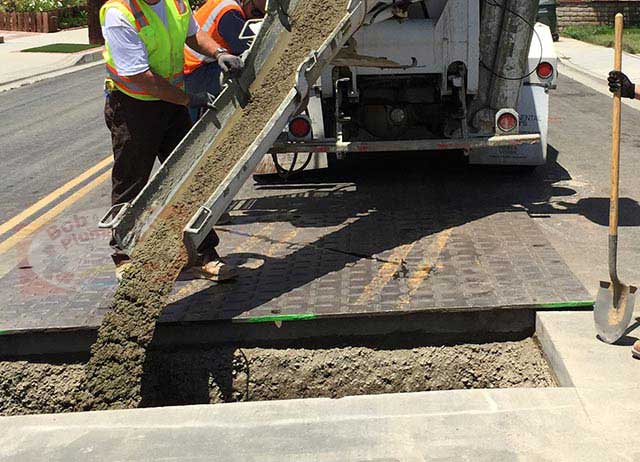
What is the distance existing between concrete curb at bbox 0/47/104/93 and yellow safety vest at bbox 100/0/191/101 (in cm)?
1497

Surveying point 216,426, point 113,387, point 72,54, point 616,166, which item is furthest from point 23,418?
point 72,54

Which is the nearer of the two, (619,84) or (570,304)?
(619,84)

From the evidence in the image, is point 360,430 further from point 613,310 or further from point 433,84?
point 433,84

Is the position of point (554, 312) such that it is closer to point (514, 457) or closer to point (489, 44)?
point (514, 457)

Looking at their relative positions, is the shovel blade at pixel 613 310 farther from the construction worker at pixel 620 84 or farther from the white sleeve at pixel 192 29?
the white sleeve at pixel 192 29

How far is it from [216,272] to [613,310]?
2371 millimetres

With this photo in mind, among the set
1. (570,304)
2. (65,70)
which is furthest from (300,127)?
(65,70)

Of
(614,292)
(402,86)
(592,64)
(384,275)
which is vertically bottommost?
(592,64)

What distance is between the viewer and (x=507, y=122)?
6805mm

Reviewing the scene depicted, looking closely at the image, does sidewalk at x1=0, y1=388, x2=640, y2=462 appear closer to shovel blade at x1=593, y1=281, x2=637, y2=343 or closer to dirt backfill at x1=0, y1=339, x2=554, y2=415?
shovel blade at x1=593, y1=281, x2=637, y2=343

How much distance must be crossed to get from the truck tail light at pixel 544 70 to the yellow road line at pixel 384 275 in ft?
8.09

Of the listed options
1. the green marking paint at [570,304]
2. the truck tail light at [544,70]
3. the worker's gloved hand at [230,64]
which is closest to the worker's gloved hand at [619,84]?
the green marking paint at [570,304]

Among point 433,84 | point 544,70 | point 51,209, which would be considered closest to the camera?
point 433,84

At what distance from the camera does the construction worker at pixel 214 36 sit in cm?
668
